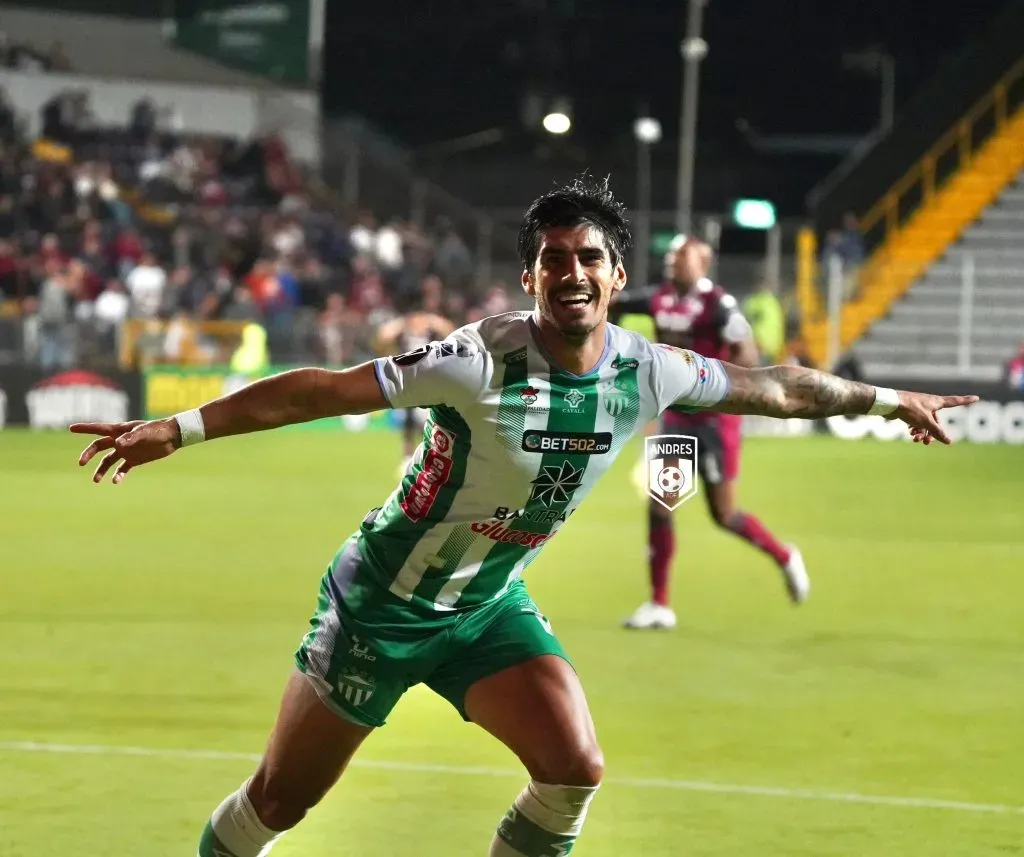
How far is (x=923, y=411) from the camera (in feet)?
18.7

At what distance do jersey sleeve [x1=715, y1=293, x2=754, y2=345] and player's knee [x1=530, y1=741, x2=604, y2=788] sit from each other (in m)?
6.14

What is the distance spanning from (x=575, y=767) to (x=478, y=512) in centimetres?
77

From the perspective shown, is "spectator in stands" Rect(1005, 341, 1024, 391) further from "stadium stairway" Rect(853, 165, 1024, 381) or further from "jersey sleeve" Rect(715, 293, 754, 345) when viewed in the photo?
"jersey sleeve" Rect(715, 293, 754, 345)

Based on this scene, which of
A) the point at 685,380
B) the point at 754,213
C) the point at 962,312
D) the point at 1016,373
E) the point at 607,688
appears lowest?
the point at 607,688

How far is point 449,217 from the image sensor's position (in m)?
40.4

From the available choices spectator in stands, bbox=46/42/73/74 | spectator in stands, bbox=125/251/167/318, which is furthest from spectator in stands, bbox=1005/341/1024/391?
spectator in stands, bbox=46/42/73/74

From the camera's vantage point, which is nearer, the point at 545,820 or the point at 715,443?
the point at 545,820

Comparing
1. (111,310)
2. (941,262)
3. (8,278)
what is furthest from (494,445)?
(941,262)

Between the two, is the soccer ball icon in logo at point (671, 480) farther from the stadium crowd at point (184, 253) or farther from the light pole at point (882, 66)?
the light pole at point (882, 66)

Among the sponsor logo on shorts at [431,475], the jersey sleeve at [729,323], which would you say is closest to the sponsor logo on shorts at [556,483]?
the sponsor logo on shorts at [431,475]

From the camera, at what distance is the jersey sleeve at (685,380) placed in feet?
17.1

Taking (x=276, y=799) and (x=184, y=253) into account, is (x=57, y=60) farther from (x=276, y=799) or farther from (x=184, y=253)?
(x=276, y=799)

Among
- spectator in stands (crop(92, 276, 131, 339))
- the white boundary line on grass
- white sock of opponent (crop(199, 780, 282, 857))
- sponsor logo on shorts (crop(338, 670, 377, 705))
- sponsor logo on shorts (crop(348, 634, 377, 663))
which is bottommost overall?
the white boundary line on grass

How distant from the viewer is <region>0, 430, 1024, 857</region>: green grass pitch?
6.70m
